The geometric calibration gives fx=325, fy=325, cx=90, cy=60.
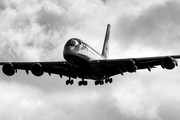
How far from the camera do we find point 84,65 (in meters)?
41.0

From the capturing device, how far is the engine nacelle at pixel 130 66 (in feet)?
133

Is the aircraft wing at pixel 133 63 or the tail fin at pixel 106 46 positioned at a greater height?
the tail fin at pixel 106 46

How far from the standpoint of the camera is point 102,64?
42.0 metres

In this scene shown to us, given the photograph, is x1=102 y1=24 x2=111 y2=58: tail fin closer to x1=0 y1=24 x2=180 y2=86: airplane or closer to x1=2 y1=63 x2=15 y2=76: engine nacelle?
x1=0 y1=24 x2=180 y2=86: airplane

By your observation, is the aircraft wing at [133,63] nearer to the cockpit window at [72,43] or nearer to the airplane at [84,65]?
the airplane at [84,65]

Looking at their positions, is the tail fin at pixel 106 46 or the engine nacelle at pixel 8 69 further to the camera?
the tail fin at pixel 106 46

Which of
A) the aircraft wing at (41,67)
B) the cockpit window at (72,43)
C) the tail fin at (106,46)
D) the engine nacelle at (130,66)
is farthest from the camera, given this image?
the tail fin at (106,46)

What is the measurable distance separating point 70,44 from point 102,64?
5.29 meters

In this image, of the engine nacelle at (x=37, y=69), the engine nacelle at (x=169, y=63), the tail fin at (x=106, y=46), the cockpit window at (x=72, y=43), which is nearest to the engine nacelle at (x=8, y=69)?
the engine nacelle at (x=37, y=69)

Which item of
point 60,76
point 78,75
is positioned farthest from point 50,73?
point 78,75

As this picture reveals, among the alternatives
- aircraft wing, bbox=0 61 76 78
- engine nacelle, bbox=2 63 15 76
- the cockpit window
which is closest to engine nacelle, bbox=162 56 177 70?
the cockpit window

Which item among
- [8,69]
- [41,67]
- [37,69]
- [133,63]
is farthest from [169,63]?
[8,69]

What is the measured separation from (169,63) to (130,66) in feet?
15.6

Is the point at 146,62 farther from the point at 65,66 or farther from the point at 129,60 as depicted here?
the point at 65,66
